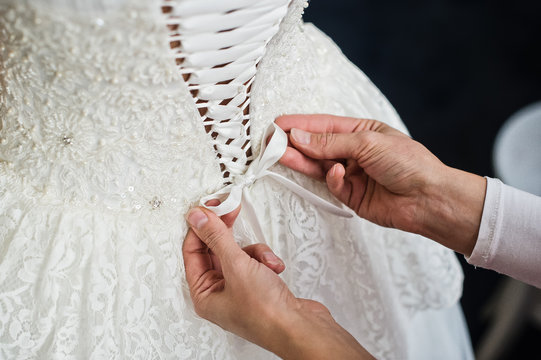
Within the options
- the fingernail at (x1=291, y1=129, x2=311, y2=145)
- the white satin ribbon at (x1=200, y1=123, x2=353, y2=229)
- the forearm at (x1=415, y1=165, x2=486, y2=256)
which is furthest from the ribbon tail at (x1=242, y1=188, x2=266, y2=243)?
the forearm at (x1=415, y1=165, x2=486, y2=256)

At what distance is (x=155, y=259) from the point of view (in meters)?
0.70

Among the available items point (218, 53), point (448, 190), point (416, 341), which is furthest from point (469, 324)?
point (218, 53)

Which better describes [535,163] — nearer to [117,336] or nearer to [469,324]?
[469,324]

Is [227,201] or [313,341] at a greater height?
[227,201]

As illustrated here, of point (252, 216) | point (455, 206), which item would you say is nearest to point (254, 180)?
point (252, 216)

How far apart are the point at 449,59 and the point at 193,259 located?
1885 mm

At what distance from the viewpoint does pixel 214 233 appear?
0.69m

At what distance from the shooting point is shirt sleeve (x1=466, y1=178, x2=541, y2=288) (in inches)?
31.0

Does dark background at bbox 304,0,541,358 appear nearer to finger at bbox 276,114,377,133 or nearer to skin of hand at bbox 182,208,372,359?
finger at bbox 276,114,377,133

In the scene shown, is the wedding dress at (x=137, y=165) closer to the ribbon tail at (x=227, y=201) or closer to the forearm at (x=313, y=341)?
the ribbon tail at (x=227, y=201)

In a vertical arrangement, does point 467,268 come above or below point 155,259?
below

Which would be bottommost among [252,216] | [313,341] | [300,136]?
[313,341]

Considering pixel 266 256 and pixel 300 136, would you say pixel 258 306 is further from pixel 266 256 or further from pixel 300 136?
pixel 300 136

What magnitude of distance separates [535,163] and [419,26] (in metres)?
1.07
